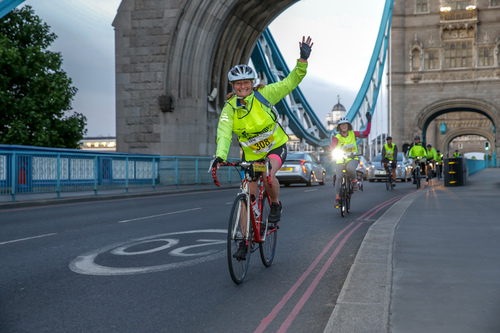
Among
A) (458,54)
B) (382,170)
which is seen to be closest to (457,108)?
(458,54)

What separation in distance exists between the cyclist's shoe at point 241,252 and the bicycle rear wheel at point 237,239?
0.05ft

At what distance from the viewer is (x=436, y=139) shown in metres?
66.4

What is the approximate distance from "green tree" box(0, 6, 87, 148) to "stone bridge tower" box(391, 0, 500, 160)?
31040 mm

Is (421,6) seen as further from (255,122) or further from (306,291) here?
(306,291)

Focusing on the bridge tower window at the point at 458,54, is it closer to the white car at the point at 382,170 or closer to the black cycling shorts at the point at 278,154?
the white car at the point at 382,170

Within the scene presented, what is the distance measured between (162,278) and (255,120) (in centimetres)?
152

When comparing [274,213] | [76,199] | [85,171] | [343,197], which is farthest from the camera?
[85,171]

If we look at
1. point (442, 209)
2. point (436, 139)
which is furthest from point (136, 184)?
point (436, 139)

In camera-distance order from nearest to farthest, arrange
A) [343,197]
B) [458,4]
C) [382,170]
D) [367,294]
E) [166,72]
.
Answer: [367,294], [343,197], [166,72], [382,170], [458,4]

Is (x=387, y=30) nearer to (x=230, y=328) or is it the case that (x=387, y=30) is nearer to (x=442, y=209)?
(x=442, y=209)

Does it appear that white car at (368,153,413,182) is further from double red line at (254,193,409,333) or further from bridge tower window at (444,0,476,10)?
bridge tower window at (444,0,476,10)

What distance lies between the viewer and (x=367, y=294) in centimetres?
372

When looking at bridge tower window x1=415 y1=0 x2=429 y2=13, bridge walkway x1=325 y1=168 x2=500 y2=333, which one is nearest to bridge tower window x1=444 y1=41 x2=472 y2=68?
bridge tower window x1=415 y1=0 x2=429 y2=13

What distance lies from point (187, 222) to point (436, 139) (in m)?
62.0
